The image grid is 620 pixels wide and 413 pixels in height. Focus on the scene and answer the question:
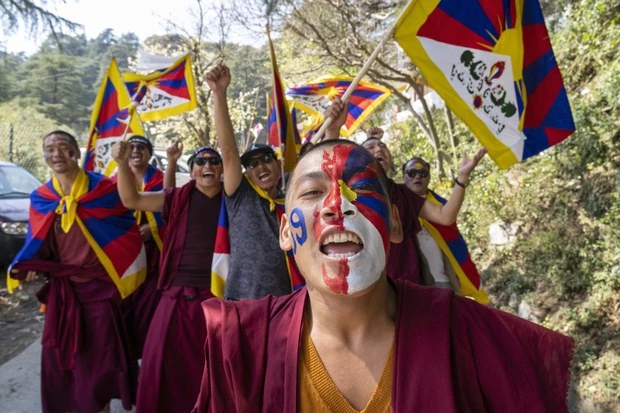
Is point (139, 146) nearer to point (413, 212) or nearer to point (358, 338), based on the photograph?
point (413, 212)

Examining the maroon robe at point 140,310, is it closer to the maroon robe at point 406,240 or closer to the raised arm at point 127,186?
the raised arm at point 127,186

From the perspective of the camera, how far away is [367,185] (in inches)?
60.2

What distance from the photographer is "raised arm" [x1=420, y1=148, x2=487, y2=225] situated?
326 centimetres

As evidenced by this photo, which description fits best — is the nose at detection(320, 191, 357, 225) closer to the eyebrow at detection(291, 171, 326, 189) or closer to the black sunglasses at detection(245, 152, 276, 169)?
the eyebrow at detection(291, 171, 326, 189)

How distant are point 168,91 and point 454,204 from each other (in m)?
3.70

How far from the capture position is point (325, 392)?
4.45 ft

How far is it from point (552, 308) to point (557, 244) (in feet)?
2.60

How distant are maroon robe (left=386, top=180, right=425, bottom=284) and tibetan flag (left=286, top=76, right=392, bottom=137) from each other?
10.2ft

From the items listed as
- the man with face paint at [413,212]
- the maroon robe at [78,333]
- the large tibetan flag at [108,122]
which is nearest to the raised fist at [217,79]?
the man with face paint at [413,212]

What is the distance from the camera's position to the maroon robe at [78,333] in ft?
11.3

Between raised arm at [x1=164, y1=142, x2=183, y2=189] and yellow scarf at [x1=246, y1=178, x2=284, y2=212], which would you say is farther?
raised arm at [x1=164, y1=142, x2=183, y2=189]

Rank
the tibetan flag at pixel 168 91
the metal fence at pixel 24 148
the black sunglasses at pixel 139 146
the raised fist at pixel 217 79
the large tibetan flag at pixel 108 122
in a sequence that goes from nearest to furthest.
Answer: the raised fist at pixel 217 79, the black sunglasses at pixel 139 146, the large tibetan flag at pixel 108 122, the tibetan flag at pixel 168 91, the metal fence at pixel 24 148

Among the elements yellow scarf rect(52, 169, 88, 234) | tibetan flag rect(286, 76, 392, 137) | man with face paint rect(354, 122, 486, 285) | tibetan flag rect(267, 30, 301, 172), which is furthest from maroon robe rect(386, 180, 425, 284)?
tibetan flag rect(286, 76, 392, 137)

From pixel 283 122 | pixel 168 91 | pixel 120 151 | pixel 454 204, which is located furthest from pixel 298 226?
pixel 168 91
